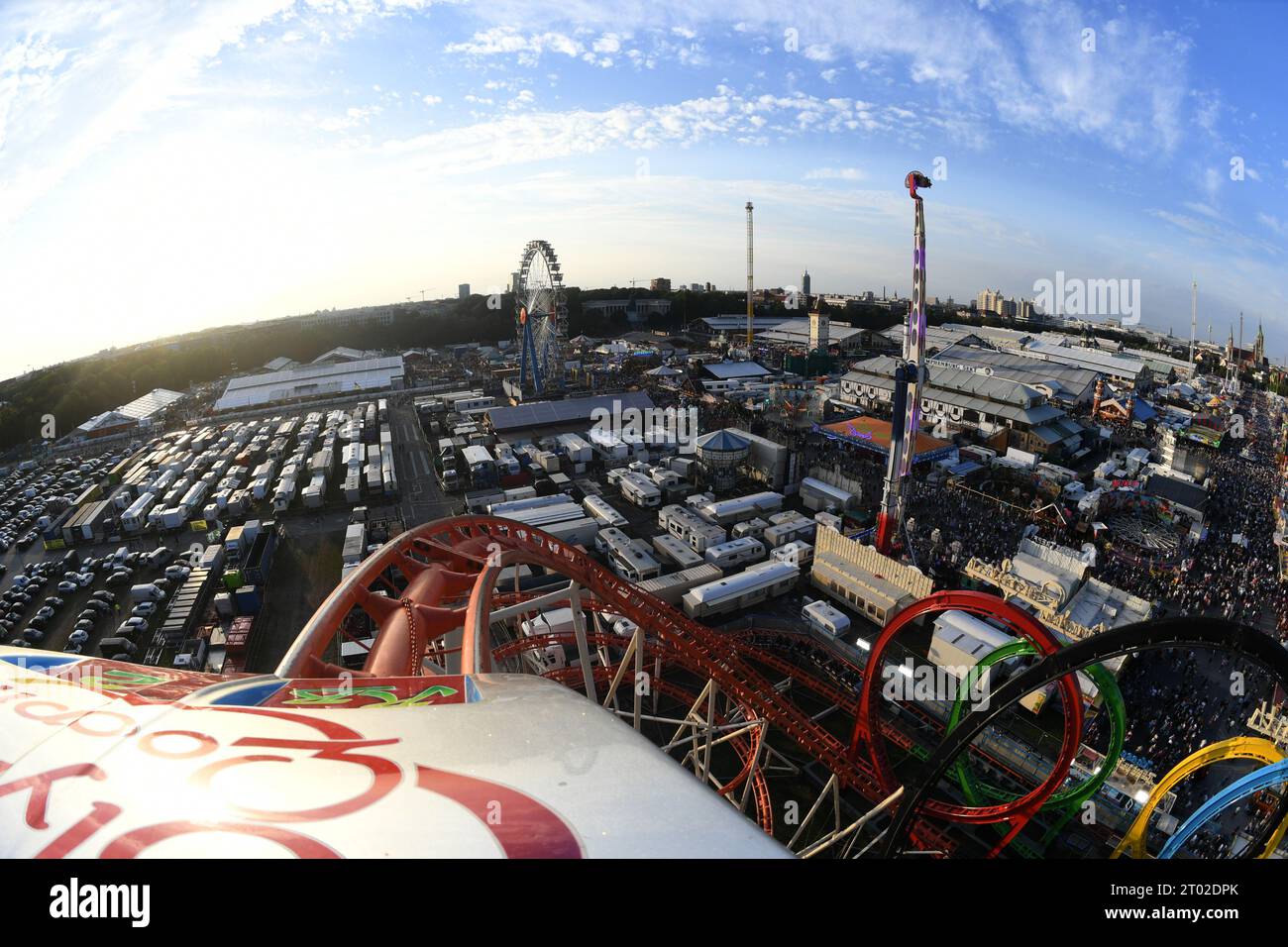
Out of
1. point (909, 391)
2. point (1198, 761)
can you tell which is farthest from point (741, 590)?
point (1198, 761)

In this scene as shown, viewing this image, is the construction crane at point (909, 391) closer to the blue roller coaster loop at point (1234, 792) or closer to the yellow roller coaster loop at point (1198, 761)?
the yellow roller coaster loop at point (1198, 761)

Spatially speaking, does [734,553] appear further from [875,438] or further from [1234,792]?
[875,438]

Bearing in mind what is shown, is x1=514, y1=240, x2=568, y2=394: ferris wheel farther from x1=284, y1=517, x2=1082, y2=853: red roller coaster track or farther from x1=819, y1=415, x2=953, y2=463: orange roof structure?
x1=284, y1=517, x2=1082, y2=853: red roller coaster track

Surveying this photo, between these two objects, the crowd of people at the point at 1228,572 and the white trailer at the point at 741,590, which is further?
the crowd of people at the point at 1228,572

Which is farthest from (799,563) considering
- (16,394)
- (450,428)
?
(16,394)

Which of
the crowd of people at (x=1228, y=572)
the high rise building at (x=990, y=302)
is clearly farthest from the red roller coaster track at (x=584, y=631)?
Answer: the high rise building at (x=990, y=302)

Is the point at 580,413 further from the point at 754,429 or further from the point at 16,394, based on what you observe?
the point at 16,394
